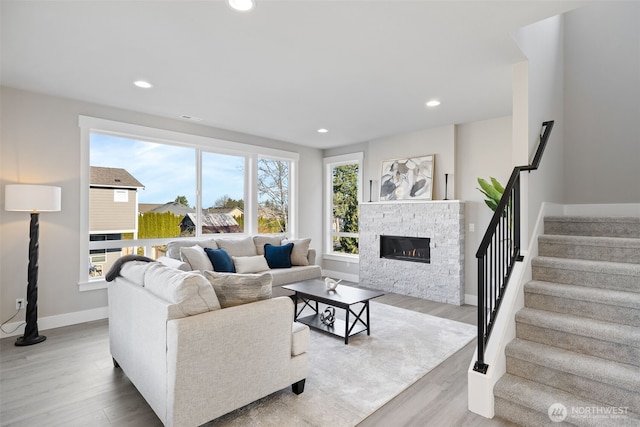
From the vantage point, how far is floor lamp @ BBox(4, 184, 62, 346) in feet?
10.5

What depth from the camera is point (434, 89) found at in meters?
3.50

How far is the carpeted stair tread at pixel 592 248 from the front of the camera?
7.93 feet

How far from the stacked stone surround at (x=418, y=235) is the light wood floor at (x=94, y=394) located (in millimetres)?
1726

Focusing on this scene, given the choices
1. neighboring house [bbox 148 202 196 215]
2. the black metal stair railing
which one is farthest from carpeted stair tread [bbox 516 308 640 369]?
neighboring house [bbox 148 202 196 215]

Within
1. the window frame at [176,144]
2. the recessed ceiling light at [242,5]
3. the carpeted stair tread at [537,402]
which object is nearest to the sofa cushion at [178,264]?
the window frame at [176,144]

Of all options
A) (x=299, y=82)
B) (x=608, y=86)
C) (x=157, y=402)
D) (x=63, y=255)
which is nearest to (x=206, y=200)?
(x=63, y=255)

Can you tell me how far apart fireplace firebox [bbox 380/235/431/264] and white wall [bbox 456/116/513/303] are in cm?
61

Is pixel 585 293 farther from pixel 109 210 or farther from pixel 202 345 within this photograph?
pixel 109 210

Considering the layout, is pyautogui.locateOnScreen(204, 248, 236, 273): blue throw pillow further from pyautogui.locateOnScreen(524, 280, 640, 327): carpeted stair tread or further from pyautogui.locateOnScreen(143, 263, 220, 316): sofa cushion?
pyautogui.locateOnScreen(524, 280, 640, 327): carpeted stair tread

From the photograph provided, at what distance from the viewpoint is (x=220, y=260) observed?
14.1 ft

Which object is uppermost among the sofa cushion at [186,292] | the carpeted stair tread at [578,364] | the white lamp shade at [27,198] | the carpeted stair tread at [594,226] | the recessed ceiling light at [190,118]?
the recessed ceiling light at [190,118]

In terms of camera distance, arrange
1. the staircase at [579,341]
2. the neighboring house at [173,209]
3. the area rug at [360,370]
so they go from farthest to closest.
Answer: the neighboring house at [173,209], the area rug at [360,370], the staircase at [579,341]

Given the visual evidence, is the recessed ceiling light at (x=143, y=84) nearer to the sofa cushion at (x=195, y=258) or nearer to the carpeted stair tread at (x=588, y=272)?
the sofa cushion at (x=195, y=258)

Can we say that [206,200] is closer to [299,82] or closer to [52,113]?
[52,113]
